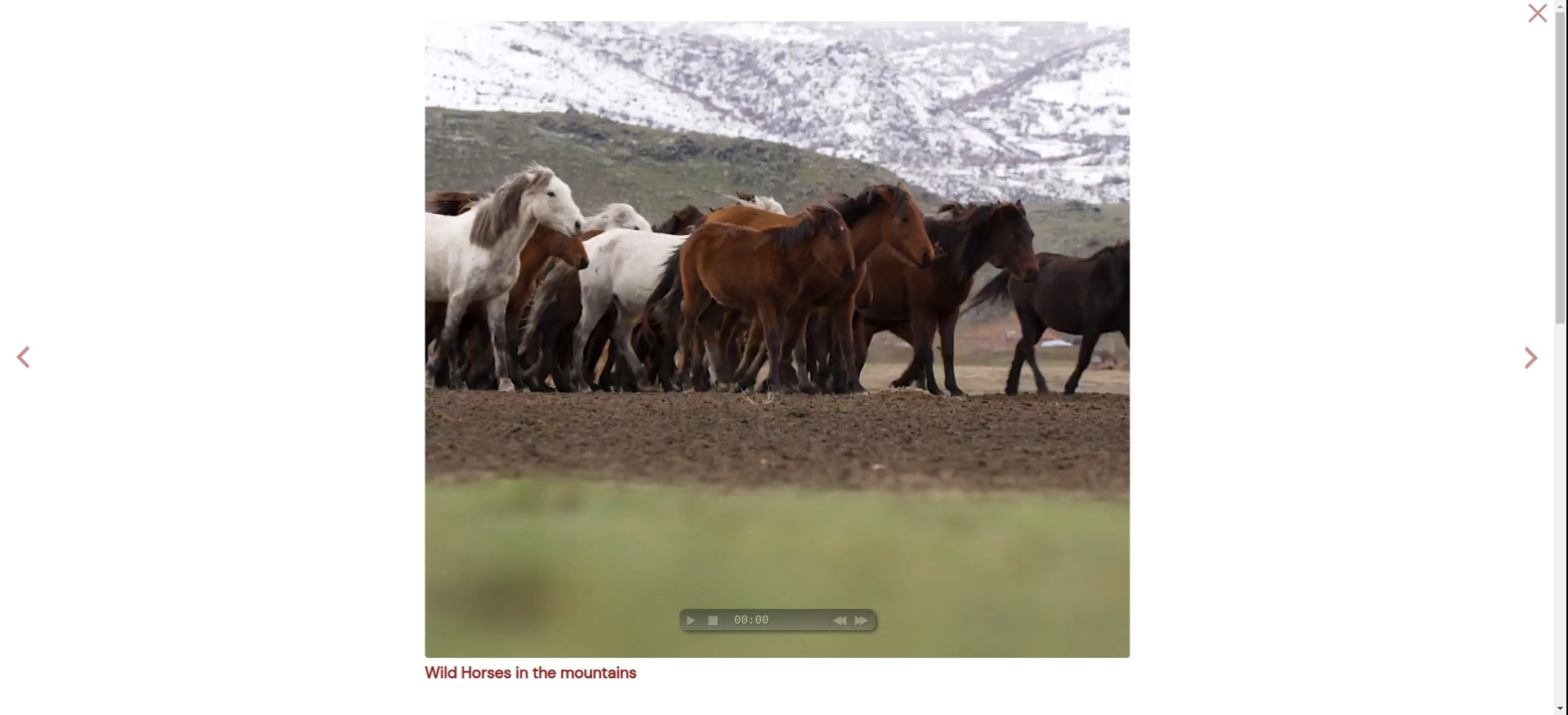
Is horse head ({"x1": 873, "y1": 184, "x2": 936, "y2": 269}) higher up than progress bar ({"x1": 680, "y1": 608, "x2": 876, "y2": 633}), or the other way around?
horse head ({"x1": 873, "y1": 184, "x2": 936, "y2": 269})

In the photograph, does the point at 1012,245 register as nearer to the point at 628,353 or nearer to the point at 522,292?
the point at 628,353

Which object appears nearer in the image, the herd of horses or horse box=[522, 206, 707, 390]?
the herd of horses

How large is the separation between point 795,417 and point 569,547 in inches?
73.8

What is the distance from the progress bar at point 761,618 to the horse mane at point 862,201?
2.67m

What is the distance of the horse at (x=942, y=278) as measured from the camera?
382 inches

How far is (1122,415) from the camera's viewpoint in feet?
27.9

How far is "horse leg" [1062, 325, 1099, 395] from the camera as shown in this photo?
9.51m

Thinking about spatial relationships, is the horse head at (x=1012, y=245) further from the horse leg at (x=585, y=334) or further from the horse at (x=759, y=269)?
the horse leg at (x=585, y=334)

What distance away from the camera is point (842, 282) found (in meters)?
10.5

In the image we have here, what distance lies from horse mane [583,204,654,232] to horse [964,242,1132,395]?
7.28 ft

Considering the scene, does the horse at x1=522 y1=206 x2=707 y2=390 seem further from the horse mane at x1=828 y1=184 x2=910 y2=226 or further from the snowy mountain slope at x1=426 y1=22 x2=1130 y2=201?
the snowy mountain slope at x1=426 y1=22 x2=1130 y2=201

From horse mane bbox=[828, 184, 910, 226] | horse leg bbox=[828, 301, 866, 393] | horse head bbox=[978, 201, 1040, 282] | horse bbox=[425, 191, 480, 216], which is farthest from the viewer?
horse leg bbox=[828, 301, 866, 393]

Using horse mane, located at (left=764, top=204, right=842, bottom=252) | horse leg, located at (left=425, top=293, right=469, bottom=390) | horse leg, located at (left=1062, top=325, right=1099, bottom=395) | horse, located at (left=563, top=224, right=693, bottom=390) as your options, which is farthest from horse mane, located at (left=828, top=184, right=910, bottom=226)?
horse leg, located at (left=425, top=293, right=469, bottom=390)

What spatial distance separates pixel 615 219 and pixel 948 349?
2.26m
